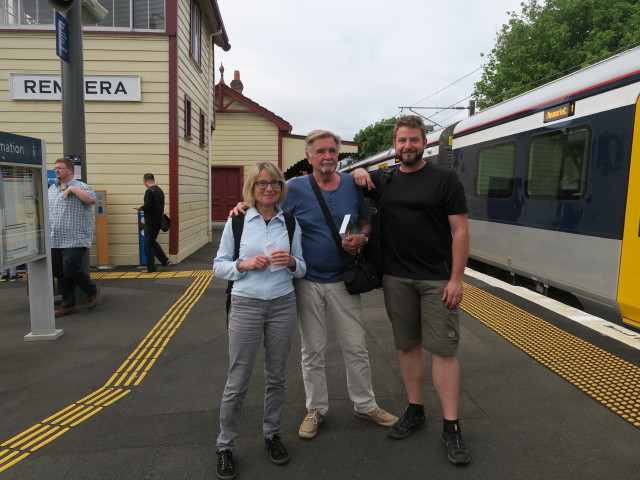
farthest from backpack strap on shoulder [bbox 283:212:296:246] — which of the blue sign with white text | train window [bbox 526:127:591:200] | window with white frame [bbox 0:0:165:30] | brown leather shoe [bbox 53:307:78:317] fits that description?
window with white frame [bbox 0:0:165:30]

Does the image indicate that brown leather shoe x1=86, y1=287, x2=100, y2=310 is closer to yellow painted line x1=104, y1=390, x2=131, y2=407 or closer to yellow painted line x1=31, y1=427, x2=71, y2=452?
yellow painted line x1=104, y1=390, x2=131, y2=407

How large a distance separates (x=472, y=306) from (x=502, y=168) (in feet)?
8.20

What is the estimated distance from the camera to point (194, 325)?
5270 mm

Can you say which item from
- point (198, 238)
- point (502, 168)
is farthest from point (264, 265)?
point (198, 238)

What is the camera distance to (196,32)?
1152 centimetres

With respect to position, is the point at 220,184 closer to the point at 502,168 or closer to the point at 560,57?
the point at 502,168

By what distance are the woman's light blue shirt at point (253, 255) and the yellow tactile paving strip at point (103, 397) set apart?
1.56m

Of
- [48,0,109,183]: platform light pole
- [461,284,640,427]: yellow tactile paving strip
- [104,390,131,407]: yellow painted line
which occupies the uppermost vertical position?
[48,0,109,183]: platform light pole

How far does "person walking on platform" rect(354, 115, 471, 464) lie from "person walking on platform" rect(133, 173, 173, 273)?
20.8 feet

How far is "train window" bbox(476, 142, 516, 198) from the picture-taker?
6.79 m

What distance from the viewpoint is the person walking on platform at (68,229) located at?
554 centimetres

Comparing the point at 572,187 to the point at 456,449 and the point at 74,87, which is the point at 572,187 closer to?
the point at 456,449

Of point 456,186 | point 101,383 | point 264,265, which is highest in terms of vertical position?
point 456,186

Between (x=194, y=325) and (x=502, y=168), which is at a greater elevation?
(x=502, y=168)
